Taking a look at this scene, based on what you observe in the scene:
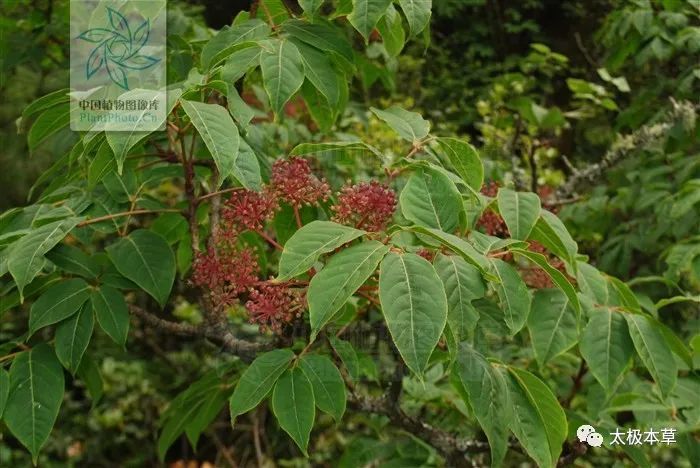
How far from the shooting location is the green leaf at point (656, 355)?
1233 mm

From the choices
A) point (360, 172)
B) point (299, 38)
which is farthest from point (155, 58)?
point (360, 172)

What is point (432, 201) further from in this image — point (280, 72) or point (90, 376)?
point (90, 376)

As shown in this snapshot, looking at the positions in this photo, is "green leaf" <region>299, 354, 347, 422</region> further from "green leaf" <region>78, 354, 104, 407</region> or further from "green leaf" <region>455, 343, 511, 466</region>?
"green leaf" <region>78, 354, 104, 407</region>

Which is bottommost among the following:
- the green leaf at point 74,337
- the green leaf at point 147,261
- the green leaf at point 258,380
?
the green leaf at point 74,337

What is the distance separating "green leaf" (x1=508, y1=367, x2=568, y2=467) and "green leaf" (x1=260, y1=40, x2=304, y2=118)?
21.2 inches

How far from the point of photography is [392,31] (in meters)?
1.45

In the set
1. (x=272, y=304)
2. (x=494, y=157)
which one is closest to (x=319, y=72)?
(x=272, y=304)

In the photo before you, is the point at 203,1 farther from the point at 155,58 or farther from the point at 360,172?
the point at 155,58

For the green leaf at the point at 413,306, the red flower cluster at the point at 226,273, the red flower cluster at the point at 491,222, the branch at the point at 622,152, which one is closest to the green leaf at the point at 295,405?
the red flower cluster at the point at 226,273

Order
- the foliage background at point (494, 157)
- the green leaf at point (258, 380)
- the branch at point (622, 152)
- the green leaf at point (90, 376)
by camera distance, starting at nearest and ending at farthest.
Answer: the green leaf at point (258, 380)
the green leaf at point (90, 376)
the foliage background at point (494, 157)
the branch at point (622, 152)

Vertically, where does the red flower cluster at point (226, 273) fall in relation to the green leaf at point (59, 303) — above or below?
above

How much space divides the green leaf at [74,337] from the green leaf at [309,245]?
45 cm

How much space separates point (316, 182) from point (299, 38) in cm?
24

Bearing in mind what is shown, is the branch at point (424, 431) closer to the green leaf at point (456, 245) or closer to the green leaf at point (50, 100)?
Result: the green leaf at point (456, 245)
